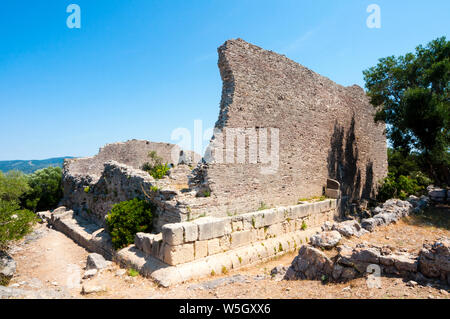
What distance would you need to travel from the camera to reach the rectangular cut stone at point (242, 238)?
681cm

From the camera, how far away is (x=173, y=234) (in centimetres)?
562

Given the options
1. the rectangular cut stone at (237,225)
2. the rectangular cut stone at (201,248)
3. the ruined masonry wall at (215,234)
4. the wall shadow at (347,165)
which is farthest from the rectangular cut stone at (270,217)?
the wall shadow at (347,165)

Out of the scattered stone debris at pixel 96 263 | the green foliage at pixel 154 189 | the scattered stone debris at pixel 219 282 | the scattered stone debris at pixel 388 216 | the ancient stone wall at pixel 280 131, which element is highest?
the ancient stone wall at pixel 280 131

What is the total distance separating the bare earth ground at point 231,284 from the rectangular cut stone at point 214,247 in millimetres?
578

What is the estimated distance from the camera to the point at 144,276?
5758 mm

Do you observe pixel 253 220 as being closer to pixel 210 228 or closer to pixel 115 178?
pixel 210 228

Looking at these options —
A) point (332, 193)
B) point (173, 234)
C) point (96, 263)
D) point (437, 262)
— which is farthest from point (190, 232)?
point (332, 193)

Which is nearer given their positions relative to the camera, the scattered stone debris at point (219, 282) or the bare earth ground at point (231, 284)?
the bare earth ground at point (231, 284)

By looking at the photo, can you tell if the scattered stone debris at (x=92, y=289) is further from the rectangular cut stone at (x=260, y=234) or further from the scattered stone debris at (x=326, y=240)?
the scattered stone debris at (x=326, y=240)

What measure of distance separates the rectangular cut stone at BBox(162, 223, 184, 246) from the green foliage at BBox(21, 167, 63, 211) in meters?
13.7

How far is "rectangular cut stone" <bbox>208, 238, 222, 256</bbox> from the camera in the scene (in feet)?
20.7

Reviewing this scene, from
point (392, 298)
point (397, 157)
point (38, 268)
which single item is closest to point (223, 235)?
point (392, 298)
